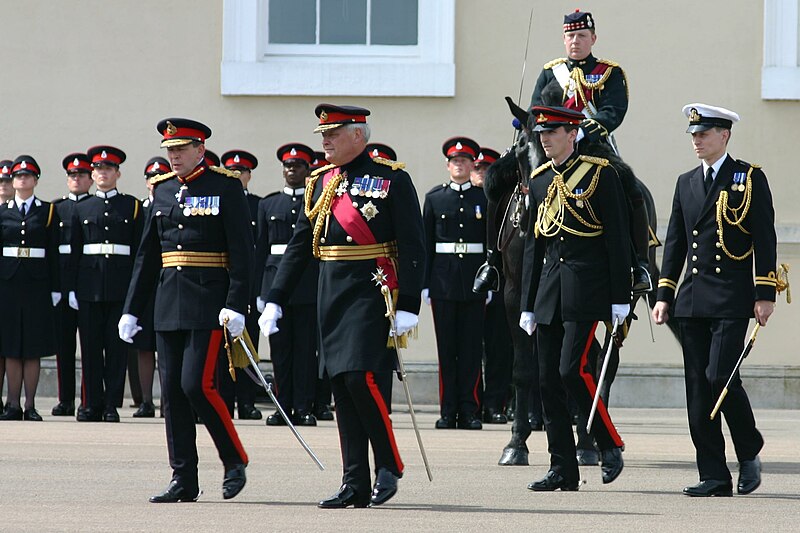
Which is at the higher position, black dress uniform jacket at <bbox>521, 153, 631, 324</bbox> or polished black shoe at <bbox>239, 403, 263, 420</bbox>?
black dress uniform jacket at <bbox>521, 153, 631, 324</bbox>

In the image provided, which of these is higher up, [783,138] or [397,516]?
[783,138]

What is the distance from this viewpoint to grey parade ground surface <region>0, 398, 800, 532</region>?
7.79 m

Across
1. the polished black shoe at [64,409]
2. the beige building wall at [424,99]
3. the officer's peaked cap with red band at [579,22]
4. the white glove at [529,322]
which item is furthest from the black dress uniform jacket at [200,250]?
the beige building wall at [424,99]

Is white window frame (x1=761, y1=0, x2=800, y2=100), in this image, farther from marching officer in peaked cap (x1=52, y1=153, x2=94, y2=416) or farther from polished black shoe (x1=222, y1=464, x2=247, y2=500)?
polished black shoe (x1=222, y1=464, x2=247, y2=500)

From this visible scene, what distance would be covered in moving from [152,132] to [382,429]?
368 inches

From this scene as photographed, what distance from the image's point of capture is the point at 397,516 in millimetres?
8016

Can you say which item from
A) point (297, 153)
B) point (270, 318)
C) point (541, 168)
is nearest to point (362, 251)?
point (270, 318)

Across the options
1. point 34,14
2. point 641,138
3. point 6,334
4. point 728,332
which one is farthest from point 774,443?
point 34,14

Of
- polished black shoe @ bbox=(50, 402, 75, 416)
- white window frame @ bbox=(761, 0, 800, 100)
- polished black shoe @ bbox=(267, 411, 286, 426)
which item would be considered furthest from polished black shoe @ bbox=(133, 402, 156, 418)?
white window frame @ bbox=(761, 0, 800, 100)

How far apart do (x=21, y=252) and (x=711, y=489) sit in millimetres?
7526

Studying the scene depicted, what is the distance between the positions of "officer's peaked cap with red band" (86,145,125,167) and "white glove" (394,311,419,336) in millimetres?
6956

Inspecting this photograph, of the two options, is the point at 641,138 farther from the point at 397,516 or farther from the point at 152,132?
the point at 397,516

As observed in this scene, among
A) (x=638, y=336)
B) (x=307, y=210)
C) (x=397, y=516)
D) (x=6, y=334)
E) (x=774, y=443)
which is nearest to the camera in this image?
(x=397, y=516)

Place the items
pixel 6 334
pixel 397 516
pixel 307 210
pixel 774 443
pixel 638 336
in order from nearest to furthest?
pixel 397 516 → pixel 307 210 → pixel 774 443 → pixel 6 334 → pixel 638 336
